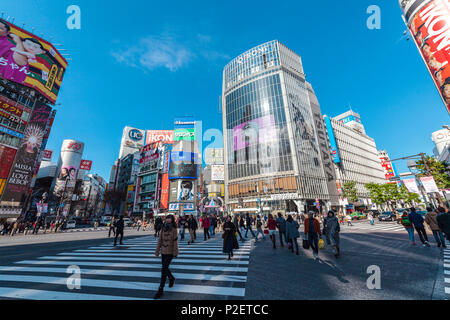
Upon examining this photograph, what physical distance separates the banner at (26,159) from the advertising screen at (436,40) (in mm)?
71450

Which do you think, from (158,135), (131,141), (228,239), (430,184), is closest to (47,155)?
(131,141)

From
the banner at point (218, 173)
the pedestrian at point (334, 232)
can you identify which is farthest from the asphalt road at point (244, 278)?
the banner at point (218, 173)

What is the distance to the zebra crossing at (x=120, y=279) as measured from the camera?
434 centimetres

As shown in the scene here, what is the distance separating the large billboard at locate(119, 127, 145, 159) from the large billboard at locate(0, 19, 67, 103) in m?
47.3

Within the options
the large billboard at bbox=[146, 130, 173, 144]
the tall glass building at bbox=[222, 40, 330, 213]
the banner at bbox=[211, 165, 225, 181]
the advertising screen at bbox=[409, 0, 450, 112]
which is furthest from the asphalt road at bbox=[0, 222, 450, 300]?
the large billboard at bbox=[146, 130, 173, 144]

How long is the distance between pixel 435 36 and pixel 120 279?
42.4 meters

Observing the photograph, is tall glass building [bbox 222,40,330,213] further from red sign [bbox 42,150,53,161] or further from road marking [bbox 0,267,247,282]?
red sign [bbox 42,150,53,161]

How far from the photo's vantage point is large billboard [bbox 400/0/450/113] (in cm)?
2402

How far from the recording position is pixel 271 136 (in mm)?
50062

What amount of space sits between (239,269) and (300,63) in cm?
7142

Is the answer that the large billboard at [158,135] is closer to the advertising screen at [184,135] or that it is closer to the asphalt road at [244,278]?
the advertising screen at [184,135]

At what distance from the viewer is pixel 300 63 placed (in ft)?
204
